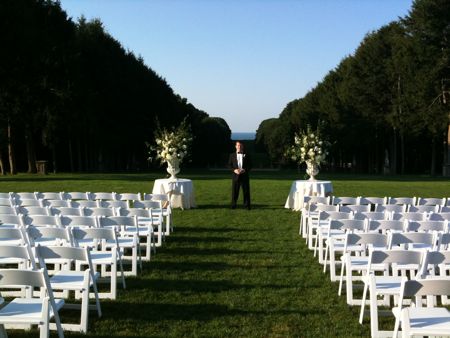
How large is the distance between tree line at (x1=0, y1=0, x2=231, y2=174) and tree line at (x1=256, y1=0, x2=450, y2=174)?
54.2 ft

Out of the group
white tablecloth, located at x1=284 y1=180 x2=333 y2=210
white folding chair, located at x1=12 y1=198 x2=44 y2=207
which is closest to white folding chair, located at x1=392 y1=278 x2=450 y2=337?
white folding chair, located at x1=12 y1=198 x2=44 y2=207

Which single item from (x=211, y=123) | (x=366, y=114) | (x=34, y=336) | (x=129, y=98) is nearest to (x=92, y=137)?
(x=129, y=98)

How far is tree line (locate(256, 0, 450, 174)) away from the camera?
144ft

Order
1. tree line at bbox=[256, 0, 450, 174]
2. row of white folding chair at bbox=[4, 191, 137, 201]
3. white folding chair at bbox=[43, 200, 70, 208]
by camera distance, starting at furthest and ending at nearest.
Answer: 1. tree line at bbox=[256, 0, 450, 174]
2. row of white folding chair at bbox=[4, 191, 137, 201]
3. white folding chair at bbox=[43, 200, 70, 208]

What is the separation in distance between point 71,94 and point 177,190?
79.3 ft

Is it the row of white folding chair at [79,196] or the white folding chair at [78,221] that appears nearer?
the white folding chair at [78,221]

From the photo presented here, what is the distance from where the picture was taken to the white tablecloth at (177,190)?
16.3 m

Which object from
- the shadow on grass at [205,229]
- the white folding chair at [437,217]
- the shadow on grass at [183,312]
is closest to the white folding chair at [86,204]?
the shadow on grass at [205,229]

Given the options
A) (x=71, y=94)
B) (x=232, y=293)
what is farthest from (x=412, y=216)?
(x=71, y=94)

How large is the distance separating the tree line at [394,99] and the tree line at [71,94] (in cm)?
1653

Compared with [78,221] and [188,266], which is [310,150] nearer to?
[188,266]

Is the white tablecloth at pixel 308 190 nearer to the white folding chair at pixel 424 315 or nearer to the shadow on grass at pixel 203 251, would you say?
the shadow on grass at pixel 203 251

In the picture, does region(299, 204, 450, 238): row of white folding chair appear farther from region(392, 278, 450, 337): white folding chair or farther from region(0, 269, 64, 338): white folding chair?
region(0, 269, 64, 338): white folding chair

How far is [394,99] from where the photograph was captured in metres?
48.1
